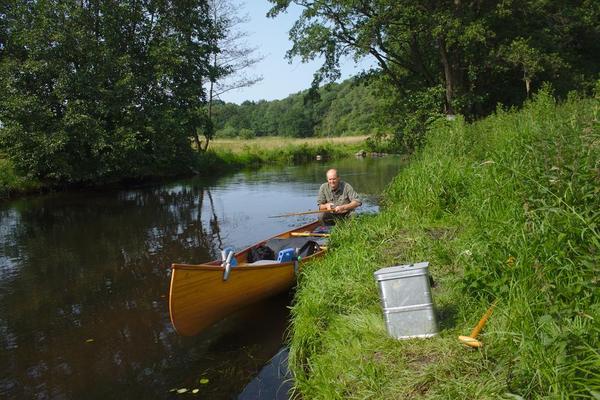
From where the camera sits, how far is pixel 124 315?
6469 mm

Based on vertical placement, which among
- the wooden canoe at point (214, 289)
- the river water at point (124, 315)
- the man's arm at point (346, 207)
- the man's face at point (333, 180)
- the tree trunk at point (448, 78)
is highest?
the tree trunk at point (448, 78)

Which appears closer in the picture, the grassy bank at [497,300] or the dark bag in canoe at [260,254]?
the grassy bank at [497,300]

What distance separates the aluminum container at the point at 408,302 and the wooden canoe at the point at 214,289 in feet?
6.89

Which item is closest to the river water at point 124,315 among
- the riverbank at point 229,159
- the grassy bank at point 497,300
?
the grassy bank at point 497,300

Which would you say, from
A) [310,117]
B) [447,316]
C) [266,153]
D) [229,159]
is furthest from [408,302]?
[310,117]

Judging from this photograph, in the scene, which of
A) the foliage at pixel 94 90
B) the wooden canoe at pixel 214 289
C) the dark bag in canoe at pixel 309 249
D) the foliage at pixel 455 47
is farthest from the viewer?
the foliage at pixel 94 90

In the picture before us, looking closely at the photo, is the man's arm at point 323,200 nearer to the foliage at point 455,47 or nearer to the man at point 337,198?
the man at point 337,198

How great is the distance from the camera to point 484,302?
12.0 feet

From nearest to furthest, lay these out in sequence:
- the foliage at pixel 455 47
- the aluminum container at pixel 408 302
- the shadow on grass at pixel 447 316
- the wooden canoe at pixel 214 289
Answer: the aluminum container at pixel 408 302 → the shadow on grass at pixel 447 316 → the wooden canoe at pixel 214 289 → the foliage at pixel 455 47

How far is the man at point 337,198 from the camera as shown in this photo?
26.8 ft

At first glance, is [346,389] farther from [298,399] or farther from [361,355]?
[298,399]

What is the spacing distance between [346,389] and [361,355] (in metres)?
0.33

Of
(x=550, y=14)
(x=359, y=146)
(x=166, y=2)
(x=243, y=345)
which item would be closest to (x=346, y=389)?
(x=243, y=345)

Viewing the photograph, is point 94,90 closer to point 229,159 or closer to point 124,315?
point 229,159
